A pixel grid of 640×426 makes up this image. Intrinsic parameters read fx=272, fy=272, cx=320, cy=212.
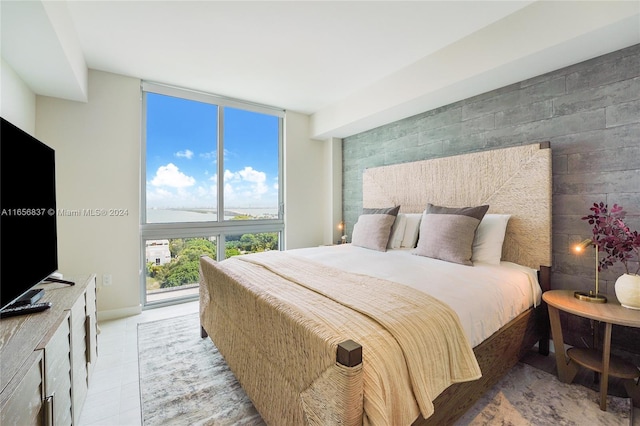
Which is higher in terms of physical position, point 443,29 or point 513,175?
point 443,29

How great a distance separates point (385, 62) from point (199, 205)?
2.88m

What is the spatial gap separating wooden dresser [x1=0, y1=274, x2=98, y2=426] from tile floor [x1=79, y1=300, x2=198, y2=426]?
135 mm

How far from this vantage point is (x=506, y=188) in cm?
246

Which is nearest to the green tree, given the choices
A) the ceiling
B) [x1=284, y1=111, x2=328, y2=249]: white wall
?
[x1=284, y1=111, x2=328, y2=249]: white wall

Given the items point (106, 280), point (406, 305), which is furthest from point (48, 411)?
point (106, 280)

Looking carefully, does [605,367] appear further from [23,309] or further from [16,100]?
[16,100]

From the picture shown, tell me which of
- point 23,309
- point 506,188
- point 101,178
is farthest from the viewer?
point 101,178

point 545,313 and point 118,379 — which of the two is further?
point 545,313

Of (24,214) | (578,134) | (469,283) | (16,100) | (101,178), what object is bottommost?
(469,283)

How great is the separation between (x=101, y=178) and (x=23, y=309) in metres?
2.07

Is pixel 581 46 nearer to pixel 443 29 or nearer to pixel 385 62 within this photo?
pixel 443 29

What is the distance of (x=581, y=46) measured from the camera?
1.90 meters

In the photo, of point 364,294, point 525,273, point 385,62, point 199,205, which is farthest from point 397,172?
point 199,205

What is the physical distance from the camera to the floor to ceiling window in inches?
133
